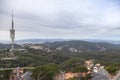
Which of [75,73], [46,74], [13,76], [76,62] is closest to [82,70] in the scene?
[75,73]

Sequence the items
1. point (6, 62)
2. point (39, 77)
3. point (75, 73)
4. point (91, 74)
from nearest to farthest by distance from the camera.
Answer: point (39, 77), point (91, 74), point (75, 73), point (6, 62)

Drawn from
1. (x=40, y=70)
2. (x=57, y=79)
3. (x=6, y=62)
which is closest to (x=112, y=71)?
(x=57, y=79)

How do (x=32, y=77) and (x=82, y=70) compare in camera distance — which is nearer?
(x=32, y=77)

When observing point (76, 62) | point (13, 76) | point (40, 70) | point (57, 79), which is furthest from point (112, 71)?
point (76, 62)

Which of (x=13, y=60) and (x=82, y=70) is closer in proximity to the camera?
(x=82, y=70)

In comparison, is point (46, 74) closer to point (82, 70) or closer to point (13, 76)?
point (82, 70)

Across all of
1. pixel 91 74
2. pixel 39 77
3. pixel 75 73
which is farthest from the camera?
pixel 75 73

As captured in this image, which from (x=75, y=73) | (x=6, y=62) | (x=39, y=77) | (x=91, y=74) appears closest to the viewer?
(x=39, y=77)

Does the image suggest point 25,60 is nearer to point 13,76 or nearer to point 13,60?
point 13,60

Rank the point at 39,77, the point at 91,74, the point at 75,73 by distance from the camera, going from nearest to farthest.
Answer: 1. the point at 39,77
2. the point at 91,74
3. the point at 75,73

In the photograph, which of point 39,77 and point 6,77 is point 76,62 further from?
point 39,77
